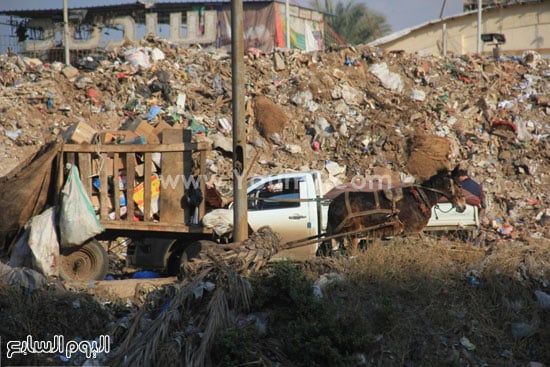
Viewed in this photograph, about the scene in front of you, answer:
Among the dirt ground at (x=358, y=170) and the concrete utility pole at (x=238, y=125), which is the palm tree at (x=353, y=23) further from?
the concrete utility pole at (x=238, y=125)

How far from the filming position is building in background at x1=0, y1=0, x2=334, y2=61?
26359 millimetres

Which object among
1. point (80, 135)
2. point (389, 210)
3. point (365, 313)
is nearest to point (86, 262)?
point (80, 135)

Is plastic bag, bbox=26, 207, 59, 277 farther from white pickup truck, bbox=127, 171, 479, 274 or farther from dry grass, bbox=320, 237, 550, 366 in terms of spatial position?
dry grass, bbox=320, 237, 550, 366

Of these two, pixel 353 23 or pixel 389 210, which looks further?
pixel 353 23

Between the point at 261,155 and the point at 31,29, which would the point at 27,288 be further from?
the point at 31,29

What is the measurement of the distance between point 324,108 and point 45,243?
1108 cm

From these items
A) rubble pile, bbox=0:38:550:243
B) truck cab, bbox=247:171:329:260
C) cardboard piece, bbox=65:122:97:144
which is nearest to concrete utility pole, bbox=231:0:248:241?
truck cab, bbox=247:171:329:260

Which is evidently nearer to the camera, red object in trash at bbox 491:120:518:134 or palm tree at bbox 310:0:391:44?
A: red object in trash at bbox 491:120:518:134

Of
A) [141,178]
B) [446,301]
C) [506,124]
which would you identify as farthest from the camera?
[506,124]

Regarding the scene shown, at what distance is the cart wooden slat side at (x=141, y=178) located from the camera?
29.9ft

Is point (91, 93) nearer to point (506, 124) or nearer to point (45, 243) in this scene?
point (45, 243)

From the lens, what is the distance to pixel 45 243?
28.3 feet

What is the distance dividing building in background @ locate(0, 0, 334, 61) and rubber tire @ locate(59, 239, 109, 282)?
1797 centimetres

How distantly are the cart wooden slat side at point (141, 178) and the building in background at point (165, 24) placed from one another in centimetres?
1748
